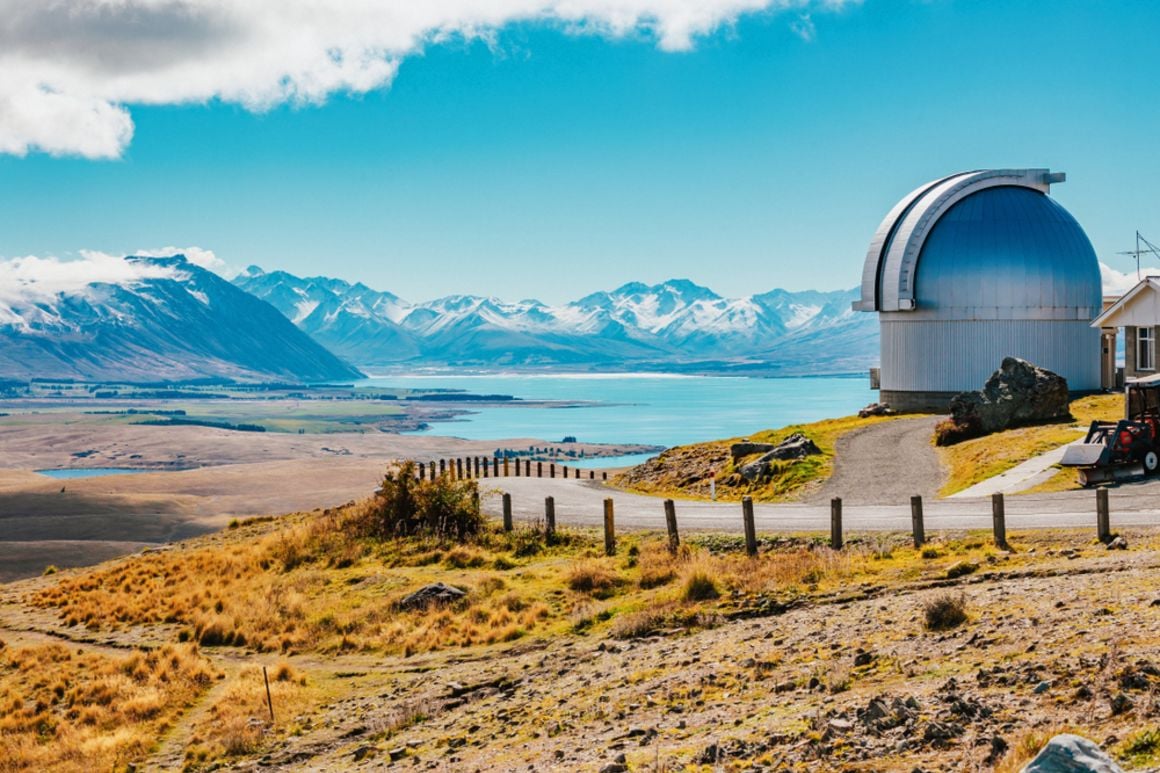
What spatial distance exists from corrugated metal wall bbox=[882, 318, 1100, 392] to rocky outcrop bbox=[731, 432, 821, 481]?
14812mm

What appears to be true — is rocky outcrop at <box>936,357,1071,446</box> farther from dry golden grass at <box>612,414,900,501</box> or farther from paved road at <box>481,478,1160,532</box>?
paved road at <box>481,478,1160,532</box>

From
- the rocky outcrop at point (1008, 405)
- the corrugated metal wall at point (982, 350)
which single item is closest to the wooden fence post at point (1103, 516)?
the rocky outcrop at point (1008, 405)

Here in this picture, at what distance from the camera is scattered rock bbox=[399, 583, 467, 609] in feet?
77.7

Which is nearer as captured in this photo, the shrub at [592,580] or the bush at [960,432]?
the shrub at [592,580]

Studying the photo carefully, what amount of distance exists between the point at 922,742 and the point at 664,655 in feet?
23.2

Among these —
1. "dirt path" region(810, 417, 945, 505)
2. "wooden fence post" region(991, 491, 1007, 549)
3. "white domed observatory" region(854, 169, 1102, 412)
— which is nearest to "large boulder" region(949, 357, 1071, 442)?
"dirt path" region(810, 417, 945, 505)

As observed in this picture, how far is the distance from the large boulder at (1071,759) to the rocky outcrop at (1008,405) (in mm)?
35608

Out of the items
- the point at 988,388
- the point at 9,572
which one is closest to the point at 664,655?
the point at 988,388

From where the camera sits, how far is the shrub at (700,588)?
20734mm

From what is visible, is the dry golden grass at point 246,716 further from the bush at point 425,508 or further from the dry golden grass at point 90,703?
the bush at point 425,508

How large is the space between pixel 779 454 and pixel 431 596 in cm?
1921

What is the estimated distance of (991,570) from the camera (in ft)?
62.2

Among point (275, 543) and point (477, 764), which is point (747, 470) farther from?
point (477, 764)

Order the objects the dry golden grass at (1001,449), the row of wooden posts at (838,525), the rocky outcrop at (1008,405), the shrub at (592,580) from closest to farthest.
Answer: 1. the row of wooden posts at (838,525)
2. the shrub at (592,580)
3. the dry golden grass at (1001,449)
4. the rocky outcrop at (1008,405)
